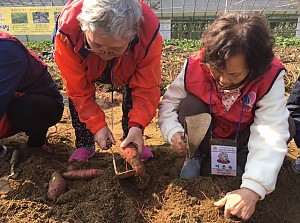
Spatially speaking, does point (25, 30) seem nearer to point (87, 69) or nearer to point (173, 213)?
point (87, 69)

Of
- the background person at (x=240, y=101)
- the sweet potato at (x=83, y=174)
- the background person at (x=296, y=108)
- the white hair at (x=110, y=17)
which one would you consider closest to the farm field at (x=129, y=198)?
the sweet potato at (x=83, y=174)

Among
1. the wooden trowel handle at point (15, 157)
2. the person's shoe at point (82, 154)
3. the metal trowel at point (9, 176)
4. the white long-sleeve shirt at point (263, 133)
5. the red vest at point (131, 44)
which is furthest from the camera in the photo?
the person's shoe at point (82, 154)

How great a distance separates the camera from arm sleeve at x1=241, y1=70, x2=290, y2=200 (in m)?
1.71

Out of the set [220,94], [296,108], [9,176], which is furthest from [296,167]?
[9,176]

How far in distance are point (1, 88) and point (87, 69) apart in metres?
0.47

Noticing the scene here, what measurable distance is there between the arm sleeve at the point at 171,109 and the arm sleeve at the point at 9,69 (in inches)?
33.1

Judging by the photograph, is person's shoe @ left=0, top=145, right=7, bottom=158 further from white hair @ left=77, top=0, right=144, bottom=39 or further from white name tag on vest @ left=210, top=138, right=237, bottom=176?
white name tag on vest @ left=210, top=138, right=237, bottom=176

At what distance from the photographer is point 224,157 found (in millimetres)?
2053

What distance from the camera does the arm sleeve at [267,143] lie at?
1.71 metres

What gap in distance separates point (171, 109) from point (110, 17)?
0.76 metres

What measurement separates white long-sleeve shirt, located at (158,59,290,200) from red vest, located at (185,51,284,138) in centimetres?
4

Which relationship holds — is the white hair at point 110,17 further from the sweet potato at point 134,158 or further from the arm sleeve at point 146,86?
the sweet potato at point 134,158

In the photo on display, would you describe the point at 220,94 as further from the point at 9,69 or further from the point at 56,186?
the point at 9,69

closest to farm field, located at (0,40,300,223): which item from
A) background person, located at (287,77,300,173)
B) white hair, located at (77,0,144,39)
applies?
background person, located at (287,77,300,173)
